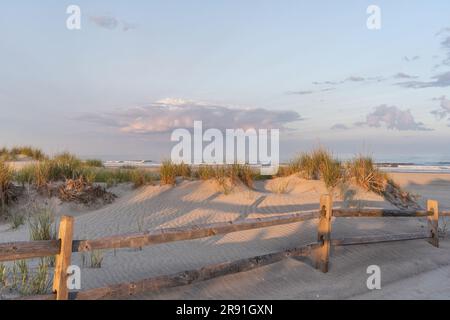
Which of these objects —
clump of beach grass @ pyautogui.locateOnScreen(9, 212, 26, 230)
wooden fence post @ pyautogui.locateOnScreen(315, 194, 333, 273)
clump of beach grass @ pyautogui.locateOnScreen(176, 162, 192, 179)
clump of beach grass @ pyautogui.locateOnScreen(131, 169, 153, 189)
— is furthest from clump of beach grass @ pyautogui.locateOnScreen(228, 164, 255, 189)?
wooden fence post @ pyautogui.locateOnScreen(315, 194, 333, 273)

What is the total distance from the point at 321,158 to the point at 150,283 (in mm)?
11489

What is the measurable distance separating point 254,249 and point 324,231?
1.89m

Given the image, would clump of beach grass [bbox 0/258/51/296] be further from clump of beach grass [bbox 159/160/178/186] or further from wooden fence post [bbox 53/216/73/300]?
clump of beach grass [bbox 159/160/178/186]

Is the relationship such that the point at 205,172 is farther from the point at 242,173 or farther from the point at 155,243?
the point at 155,243

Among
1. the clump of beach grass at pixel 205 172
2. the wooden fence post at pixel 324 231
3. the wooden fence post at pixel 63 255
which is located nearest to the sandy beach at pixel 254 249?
the wooden fence post at pixel 324 231

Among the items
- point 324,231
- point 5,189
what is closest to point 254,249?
point 324,231

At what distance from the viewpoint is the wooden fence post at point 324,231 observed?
7.24 metres

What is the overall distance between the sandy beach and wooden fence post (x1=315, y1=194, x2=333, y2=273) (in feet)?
0.69

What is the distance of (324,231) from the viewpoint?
729 centimetres

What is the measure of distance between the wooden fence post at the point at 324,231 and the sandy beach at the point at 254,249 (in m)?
0.21

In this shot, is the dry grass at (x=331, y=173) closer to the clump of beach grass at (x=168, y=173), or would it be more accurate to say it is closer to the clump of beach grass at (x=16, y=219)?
the clump of beach grass at (x=168, y=173)

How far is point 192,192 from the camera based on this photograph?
13.0 metres

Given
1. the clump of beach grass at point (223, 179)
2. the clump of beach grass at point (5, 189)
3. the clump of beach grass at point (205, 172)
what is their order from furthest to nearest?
the clump of beach grass at point (205, 172), the clump of beach grass at point (223, 179), the clump of beach grass at point (5, 189)
